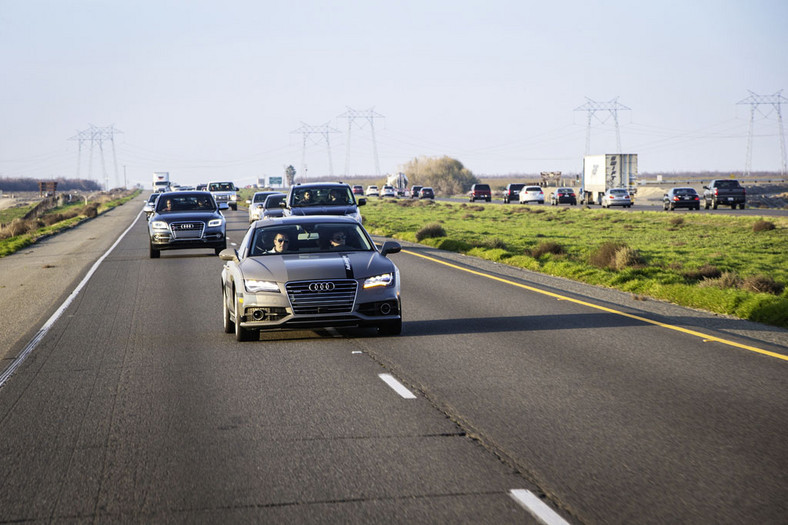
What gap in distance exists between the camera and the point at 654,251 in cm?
3119

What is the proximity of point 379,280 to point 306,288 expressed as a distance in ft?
3.03

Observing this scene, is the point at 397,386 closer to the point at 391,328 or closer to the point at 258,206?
the point at 391,328

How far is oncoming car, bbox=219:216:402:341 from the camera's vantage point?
37.7 feet

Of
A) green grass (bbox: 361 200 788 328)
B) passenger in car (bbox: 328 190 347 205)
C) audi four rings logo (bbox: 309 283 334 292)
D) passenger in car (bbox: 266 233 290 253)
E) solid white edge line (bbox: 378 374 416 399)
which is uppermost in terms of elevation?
passenger in car (bbox: 328 190 347 205)

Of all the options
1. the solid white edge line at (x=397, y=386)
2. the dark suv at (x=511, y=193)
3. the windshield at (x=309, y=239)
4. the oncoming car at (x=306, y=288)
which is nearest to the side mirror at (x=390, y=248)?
the oncoming car at (x=306, y=288)

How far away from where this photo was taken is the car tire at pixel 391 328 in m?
12.1

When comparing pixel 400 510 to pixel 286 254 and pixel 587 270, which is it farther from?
pixel 587 270

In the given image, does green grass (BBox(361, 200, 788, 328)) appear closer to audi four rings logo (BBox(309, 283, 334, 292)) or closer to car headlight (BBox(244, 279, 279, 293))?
audi four rings logo (BBox(309, 283, 334, 292))

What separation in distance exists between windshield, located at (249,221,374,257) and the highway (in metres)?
1.10

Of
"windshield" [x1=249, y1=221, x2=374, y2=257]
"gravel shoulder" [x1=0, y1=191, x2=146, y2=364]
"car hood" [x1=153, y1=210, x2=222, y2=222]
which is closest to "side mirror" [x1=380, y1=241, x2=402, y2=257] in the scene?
"windshield" [x1=249, y1=221, x2=374, y2=257]

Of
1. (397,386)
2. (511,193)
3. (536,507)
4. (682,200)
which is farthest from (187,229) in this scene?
(511,193)

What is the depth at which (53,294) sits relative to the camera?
735 inches

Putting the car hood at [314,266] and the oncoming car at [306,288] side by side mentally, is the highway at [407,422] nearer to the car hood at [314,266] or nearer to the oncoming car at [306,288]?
the oncoming car at [306,288]

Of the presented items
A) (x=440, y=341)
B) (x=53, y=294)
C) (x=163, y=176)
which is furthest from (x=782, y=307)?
(x=163, y=176)
